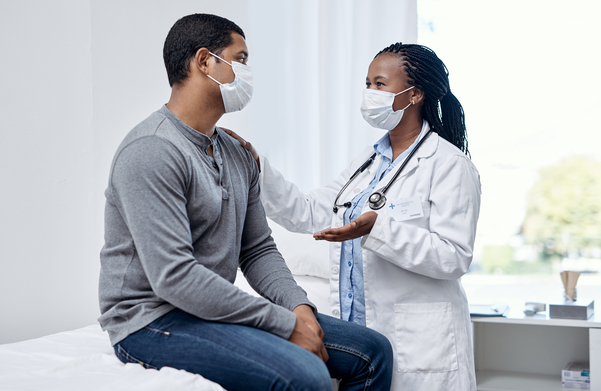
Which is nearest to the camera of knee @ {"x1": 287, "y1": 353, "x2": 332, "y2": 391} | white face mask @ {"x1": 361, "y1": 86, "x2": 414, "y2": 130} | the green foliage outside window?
knee @ {"x1": 287, "y1": 353, "x2": 332, "y2": 391}

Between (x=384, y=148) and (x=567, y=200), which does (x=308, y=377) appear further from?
(x=567, y=200)

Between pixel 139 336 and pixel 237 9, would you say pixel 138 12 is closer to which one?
pixel 237 9

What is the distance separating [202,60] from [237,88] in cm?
11

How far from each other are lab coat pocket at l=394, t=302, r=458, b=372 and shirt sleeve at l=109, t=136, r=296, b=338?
1.59 ft

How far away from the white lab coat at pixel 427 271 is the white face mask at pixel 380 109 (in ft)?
0.46

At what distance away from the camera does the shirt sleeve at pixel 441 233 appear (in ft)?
4.74

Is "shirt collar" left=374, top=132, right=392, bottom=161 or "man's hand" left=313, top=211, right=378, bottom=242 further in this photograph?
"shirt collar" left=374, top=132, right=392, bottom=161

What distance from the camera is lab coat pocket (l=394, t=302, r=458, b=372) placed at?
4.83ft

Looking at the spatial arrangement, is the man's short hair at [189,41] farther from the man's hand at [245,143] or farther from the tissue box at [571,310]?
the tissue box at [571,310]

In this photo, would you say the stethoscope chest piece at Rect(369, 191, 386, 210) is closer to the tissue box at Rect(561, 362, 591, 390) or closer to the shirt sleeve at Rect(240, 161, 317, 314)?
the shirt sleeve at Rect(240, 161, 317, 314)

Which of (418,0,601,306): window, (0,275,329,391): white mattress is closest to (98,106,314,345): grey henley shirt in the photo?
(0,275,329,391): white mattress

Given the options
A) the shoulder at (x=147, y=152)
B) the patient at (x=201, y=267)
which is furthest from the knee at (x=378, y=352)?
the shoulder at (x=147, y=152)

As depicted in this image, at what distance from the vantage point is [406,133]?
177cm

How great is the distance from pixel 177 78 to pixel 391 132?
798 mm
